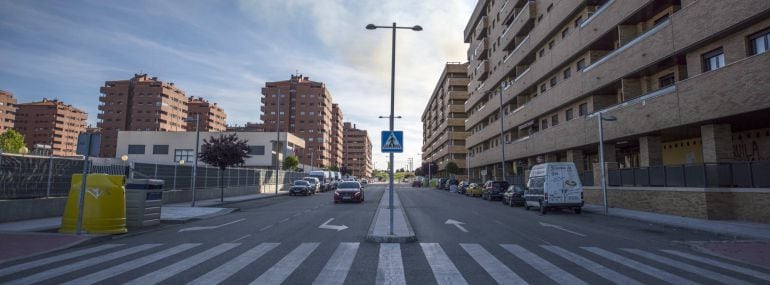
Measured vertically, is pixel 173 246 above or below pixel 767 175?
below

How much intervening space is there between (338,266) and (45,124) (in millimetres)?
171292

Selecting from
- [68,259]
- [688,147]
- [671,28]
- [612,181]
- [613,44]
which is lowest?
[68,259]

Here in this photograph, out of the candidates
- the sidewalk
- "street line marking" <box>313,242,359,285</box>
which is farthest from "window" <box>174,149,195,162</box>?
"street line marking" <box>313,242,359,285</box>

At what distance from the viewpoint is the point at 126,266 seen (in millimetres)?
6996

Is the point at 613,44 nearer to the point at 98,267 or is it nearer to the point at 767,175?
the point at 767,175

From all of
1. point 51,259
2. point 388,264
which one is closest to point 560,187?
point 388,264

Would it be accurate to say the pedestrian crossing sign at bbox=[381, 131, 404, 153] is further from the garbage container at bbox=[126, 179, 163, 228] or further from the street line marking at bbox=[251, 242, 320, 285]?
the garbage container at bbox=[126, 179, 163, 228]

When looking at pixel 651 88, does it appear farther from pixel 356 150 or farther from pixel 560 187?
pixel 356 150

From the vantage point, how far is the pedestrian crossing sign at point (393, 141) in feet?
Answer: 37.2

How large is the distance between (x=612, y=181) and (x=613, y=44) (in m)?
8.87

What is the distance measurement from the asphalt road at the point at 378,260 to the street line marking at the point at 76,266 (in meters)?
0.02

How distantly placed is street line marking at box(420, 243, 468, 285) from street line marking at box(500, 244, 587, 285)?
136 cm

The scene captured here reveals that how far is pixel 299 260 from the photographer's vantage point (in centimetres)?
756

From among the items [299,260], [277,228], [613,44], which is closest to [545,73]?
[613,44]
